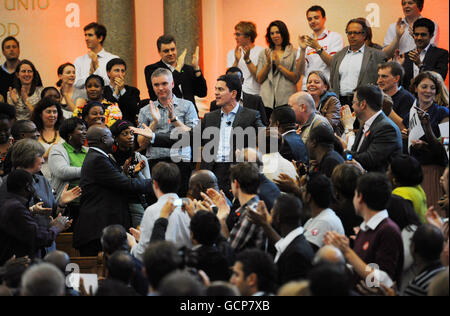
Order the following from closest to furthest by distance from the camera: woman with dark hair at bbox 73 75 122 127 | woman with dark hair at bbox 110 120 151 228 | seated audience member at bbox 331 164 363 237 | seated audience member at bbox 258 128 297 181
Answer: seated audience member at bbox 331 164 363 237
seated audience member at bbox 258 128 297 181
woman with dark hair at bbox 110 120 151 228
woman with dark hair at bbox 73 75 122 127

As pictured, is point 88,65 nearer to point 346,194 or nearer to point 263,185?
point 263,185

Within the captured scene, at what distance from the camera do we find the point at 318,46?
10.4 metres

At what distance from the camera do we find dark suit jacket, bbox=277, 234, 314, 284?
519cm

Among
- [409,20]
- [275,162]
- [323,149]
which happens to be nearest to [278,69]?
[409,20]

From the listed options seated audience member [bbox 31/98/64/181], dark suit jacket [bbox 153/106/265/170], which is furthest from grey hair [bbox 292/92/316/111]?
seated audience member [bbox 31/98/64/181]

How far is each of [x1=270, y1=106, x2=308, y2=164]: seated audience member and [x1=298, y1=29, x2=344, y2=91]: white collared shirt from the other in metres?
3.61

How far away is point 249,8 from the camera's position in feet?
42.2

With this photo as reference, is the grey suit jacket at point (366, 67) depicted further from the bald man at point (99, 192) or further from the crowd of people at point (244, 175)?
the bald man at point (99, 192)

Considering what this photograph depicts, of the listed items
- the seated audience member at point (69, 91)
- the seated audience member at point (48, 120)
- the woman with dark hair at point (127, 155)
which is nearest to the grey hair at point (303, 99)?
the woman with dark hair at point (127, 155)

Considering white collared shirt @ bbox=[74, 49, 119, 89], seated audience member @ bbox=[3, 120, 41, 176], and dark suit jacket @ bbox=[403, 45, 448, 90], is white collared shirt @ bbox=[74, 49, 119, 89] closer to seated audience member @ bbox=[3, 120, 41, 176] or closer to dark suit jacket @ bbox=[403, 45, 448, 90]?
seated audience member @ bbox=[3, 120, 41, 176]

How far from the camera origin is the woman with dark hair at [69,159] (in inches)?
314

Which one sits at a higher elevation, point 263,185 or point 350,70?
point 350,70

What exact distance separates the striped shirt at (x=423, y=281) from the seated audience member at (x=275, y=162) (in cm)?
210

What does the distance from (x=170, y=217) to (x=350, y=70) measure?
15.7 feet
